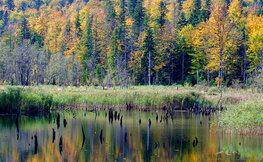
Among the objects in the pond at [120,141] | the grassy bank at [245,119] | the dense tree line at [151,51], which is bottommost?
the pond at [120,141]

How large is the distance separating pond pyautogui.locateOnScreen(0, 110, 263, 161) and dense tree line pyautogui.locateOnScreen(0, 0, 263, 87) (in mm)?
25113

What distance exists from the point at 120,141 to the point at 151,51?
4572 cm

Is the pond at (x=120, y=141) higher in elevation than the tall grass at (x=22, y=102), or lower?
lower

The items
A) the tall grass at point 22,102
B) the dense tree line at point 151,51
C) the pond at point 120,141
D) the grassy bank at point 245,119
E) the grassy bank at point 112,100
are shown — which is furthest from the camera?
the dense tree line at point 151,51

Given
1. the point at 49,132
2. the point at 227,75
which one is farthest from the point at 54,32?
the point at 49,132

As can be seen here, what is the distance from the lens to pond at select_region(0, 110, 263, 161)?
17156 mm

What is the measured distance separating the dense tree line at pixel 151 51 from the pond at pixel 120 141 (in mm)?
25113

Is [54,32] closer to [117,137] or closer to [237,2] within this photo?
[237,2]

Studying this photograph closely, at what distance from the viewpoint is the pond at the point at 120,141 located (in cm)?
1716

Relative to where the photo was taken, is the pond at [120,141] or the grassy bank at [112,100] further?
the grassy bank at [112,100]

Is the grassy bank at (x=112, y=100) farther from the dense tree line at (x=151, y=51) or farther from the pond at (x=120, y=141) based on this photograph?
the dense tree line at (x=151, y=51)

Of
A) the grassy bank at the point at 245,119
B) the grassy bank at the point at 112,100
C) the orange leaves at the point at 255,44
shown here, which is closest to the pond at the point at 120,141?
the grassy bank at the point at 245,119

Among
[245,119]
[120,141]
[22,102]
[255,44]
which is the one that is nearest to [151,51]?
[255,44]

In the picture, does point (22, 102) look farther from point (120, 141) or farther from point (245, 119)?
point (245, 119)
